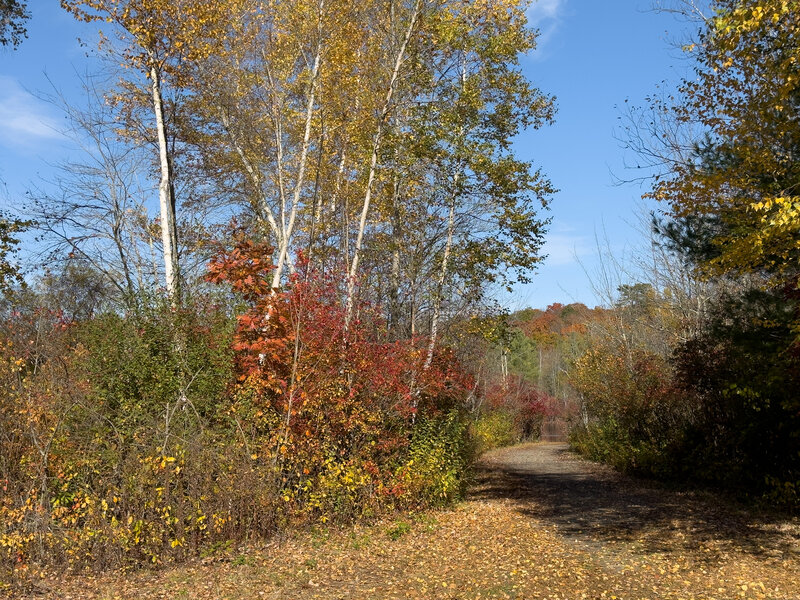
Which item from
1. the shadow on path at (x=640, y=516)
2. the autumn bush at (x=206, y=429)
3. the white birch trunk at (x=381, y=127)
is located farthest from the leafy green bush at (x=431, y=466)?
the white birch trunk at (x=381, y=127)


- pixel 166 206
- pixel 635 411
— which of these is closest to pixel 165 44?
pixel 166 206

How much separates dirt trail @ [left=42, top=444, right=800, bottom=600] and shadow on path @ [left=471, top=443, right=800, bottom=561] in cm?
3

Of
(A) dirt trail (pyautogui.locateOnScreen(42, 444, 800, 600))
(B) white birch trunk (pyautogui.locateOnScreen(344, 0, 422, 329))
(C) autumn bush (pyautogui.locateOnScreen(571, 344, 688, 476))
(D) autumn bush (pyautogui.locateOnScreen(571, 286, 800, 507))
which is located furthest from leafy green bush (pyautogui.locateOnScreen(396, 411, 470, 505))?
(C) autumn bush (pyautogui.locateOnScreen(571, 344, 688, 476))

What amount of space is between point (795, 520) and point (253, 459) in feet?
25.1

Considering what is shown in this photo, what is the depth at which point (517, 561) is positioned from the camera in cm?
694

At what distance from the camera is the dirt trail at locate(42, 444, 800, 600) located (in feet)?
19.4

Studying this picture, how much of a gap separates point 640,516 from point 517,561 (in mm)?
3407

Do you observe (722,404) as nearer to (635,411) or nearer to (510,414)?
(635,411)

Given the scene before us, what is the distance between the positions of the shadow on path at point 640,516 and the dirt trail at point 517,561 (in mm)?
28

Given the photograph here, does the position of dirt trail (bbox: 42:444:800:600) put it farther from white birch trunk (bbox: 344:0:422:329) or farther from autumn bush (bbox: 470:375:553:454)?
autumn bush (bbox: 470:375:553:454)

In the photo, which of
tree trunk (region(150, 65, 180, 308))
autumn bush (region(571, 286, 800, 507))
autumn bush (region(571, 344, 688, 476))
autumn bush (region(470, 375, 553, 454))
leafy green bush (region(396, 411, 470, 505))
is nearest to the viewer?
autumn bush (region(571, 286, 800, 507))

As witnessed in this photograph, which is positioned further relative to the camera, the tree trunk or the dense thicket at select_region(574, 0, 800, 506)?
the tree trunk

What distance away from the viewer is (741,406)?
37.4ft

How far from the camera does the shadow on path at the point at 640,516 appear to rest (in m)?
7.45
